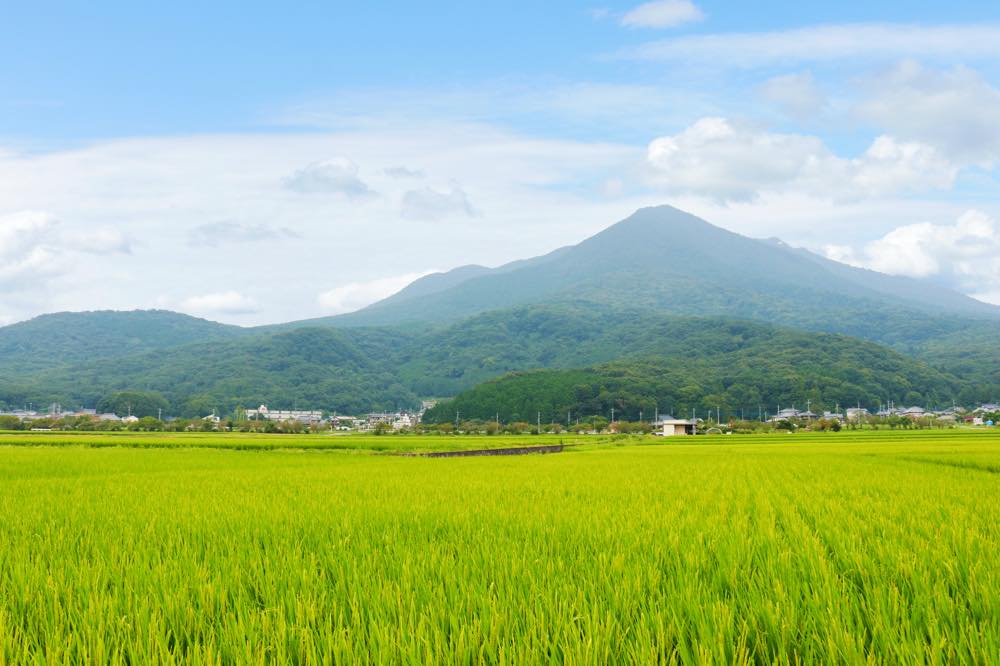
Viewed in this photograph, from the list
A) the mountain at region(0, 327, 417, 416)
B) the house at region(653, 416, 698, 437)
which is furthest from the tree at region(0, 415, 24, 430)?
the house at region(653, 416, 698, 437)

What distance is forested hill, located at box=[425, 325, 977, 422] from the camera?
109938mm

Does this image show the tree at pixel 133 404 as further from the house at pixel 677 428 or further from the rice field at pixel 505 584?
the rice field at pixel 505 584

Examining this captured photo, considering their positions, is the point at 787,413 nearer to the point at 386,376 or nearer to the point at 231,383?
the point at 386,376

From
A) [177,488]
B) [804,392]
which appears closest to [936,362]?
[804,392]

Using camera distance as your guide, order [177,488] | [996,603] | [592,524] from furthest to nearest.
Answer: [177,488] < [592,524] < [996,603]

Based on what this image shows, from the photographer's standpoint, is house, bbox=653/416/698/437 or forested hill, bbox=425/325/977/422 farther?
forested hill, bbox=425/325/977/422

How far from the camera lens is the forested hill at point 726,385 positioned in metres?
110

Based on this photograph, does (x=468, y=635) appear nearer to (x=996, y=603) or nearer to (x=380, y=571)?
(x=380, y=571)

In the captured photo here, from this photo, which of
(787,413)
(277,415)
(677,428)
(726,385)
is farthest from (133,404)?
(787,413)

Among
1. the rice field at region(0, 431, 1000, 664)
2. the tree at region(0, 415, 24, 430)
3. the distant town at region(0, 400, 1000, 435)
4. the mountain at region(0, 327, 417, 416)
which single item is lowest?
the distant town at region(0, 400, 1000, 435)

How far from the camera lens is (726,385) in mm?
126500

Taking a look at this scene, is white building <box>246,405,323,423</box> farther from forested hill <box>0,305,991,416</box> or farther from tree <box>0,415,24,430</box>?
tree <box>0,415,24,430</box>

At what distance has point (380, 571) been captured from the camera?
3.64 meters

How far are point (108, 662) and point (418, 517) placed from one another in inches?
147
